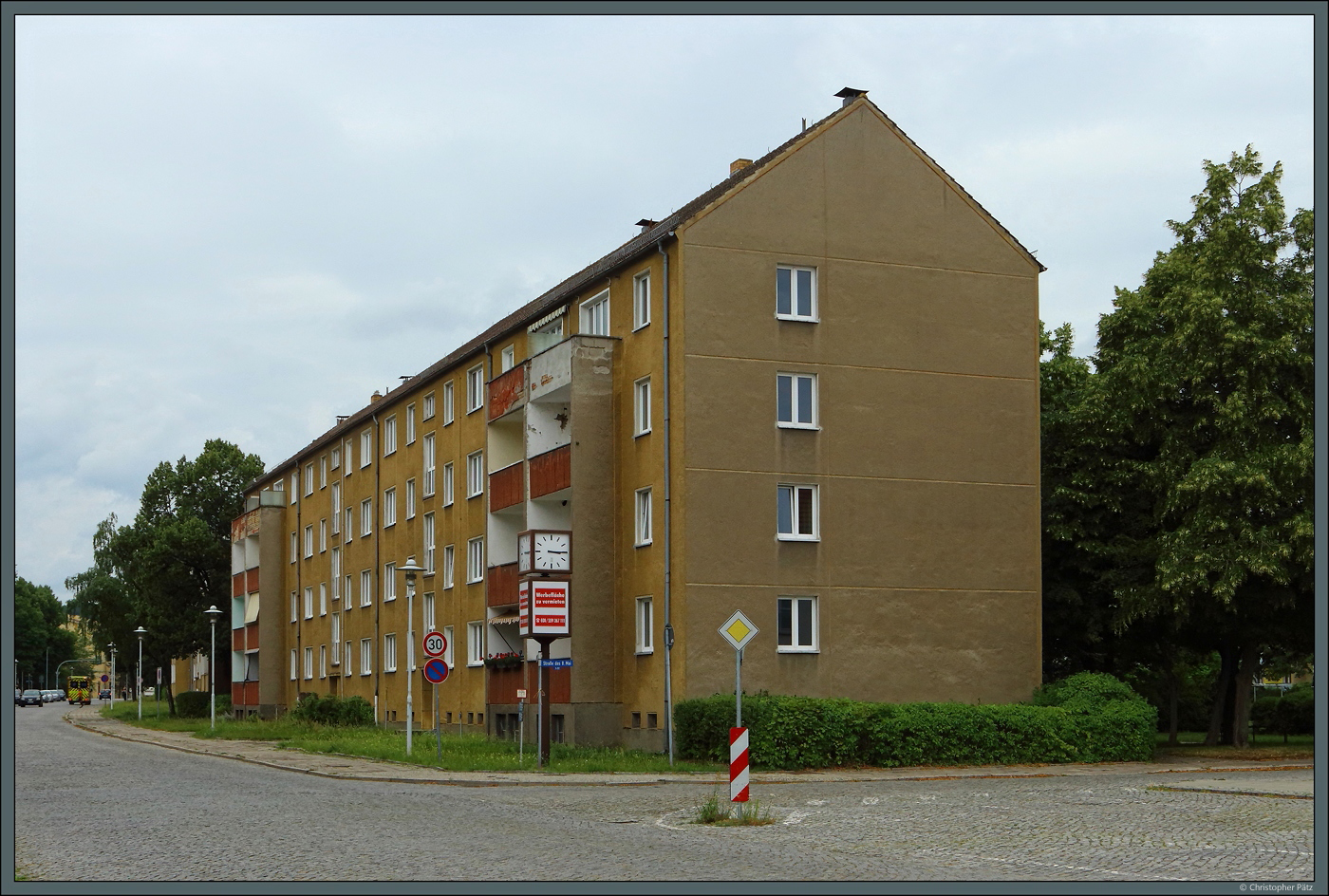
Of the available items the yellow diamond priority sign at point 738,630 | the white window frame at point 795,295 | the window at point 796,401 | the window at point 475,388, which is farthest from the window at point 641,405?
the yellow diamond priority sign at point 738,630

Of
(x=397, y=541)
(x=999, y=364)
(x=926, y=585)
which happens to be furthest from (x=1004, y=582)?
(x=397, y=541)

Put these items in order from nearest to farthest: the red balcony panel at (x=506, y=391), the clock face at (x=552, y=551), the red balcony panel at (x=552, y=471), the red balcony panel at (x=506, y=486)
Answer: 1. the clock face at (x=552, y=551)
2. the red balcony panel at (x=552, y=471)
3. the red balcony panel at (x=506, y=391)
4. the red balcony panel at (x=506, y=486)

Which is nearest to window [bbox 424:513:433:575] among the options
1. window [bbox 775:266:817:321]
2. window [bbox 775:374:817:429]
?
window [bbox 775:374:817:429]

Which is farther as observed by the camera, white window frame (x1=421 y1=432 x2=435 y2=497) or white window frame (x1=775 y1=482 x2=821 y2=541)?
white window frame (x1=421 y1=432 x2=435 y2=497)

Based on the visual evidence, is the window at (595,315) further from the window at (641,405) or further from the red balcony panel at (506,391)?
the window at (641,405)

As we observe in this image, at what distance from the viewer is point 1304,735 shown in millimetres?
46250

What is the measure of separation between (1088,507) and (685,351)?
11514 mm

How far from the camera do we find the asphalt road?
1316 cm

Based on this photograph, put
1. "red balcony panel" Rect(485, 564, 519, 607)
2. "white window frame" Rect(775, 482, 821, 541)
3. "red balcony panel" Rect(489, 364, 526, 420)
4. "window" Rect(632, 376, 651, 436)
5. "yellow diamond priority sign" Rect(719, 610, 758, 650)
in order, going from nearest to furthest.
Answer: "yellow diamond priority sign" Rect(719, 610, 758, 650) → "white window frame" Rect(775, 482, 821, 541) → "window" Rect(632, 376, 651, 436) → "red balcony panel" Rect(485, 564, 519, 607) → "red balcony panel" Rect(489, 364, 526, 420)

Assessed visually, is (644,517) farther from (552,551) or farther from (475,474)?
(475,474)

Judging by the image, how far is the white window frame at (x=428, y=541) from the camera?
49.5 meters

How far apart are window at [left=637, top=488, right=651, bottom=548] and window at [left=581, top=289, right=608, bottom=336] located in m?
4.68

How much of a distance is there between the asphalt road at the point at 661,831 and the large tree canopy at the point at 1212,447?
8093 mm

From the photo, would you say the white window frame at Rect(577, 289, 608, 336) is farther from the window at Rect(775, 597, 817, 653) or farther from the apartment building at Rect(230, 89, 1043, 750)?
the window at Rect(775, 597, 817, 653)
